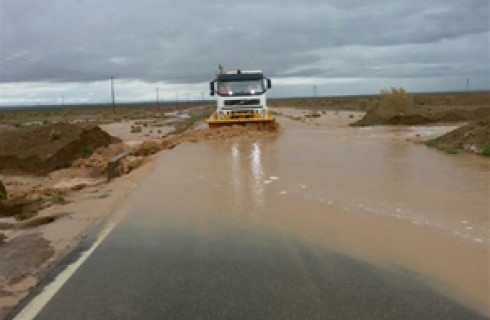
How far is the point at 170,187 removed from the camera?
12547 millimetres

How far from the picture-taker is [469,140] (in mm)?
18906

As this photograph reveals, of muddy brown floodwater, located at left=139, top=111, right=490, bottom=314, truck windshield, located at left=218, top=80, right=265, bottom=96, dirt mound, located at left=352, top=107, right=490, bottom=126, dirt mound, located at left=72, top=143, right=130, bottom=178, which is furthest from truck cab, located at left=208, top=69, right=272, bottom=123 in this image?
dirt mound, located at left=352, top=107, right=490, bottom=126

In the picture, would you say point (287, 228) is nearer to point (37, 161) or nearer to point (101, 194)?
point (101, 194)

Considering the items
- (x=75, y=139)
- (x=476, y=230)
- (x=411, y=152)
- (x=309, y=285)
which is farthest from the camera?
(x=75, y=139)

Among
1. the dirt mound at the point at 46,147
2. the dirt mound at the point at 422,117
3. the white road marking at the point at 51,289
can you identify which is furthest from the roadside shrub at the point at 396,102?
the white road marking at the point at 51,289

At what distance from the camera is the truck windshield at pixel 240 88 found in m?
27.2

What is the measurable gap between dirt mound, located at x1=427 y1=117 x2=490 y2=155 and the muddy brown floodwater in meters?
0.89

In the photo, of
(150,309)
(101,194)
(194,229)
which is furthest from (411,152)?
(150,309)

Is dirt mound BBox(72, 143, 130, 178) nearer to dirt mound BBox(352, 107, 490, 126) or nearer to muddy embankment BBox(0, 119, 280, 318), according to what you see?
muddy embankment BBox(0, 119, 280, 318)

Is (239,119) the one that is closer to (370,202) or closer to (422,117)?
(422,117)

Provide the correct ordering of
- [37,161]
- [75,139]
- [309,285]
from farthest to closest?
[75,139] < [37,161] < [309,285]

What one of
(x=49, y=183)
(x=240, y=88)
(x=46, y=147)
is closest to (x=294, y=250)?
(x=49, y=183)

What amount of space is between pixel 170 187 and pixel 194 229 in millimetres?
4296

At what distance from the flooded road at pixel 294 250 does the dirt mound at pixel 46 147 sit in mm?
8878
